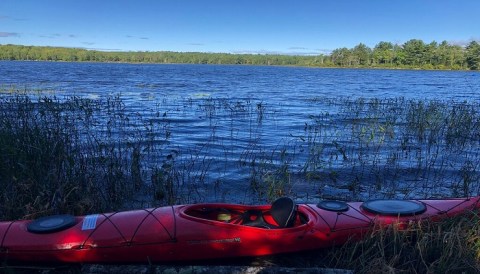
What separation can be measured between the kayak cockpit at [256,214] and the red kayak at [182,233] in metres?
0.01

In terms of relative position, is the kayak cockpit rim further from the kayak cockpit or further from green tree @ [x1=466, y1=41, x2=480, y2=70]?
green tree @ [x1=466, y1=41, x2=480, y2=70]

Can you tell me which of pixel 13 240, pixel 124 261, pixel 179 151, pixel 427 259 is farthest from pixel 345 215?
pixel 179 151

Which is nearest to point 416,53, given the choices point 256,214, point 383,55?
point 383,55

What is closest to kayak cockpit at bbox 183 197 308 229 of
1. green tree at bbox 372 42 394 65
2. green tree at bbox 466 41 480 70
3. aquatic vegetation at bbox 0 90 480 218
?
aquatic vegetation at bbox 0 90 480 218

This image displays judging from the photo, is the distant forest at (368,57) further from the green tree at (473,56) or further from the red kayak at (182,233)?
the red kayak at (182,233)

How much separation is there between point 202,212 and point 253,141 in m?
6.62

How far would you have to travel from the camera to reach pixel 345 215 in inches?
186

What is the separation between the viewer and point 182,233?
422 cm

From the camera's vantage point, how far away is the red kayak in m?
4.03

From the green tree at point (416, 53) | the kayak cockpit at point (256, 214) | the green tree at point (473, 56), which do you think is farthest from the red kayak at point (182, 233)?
the green tree at point (416, 53)

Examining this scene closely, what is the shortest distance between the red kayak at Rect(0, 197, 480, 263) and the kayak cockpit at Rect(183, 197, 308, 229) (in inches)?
0.4

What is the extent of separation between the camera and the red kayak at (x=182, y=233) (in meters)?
4.03

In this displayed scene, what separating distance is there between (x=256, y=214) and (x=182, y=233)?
1.05 metres

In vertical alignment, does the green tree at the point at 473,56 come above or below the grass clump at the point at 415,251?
above
